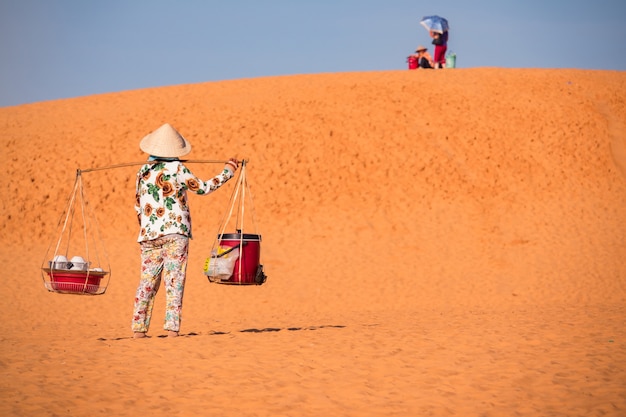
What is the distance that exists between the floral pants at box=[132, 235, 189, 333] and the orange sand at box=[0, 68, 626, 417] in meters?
0.36

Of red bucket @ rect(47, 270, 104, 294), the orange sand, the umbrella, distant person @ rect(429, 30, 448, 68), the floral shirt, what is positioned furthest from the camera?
distant person @ rect(429, 30, 448, 68)

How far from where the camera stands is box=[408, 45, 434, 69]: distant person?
82.9ft

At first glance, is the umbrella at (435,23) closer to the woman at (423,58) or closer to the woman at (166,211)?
the woman at (423,58)

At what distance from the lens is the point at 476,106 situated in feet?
68.0

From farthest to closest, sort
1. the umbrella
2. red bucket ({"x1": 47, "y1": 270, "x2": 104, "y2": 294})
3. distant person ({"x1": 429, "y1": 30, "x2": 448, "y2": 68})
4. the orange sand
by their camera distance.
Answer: distant person ({"x1": 429, "y1": 30, "x2": 448, "y2": 68}) → the umbrella → red bucket ({"x1": 47, "y1": 270, "x2": 104, "y2": 294}) → the orange sand

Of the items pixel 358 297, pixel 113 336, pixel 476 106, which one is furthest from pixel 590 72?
pixel 113 336

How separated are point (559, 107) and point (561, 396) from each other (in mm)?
16830

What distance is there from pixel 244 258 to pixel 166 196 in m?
0.94

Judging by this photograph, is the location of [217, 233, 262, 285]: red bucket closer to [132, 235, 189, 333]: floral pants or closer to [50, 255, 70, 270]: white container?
[132, 235, 189, 333]: floral pants

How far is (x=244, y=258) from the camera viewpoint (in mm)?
7086

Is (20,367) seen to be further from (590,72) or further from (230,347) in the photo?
(590,72)

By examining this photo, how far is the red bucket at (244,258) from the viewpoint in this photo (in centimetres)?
706

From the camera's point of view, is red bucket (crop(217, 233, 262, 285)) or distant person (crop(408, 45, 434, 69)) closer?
red bucket (crop(217, 233, 262, 285))

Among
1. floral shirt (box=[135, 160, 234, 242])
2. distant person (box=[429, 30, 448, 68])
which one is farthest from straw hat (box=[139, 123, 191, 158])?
distant person (box=[429, 30, 448, 68])
